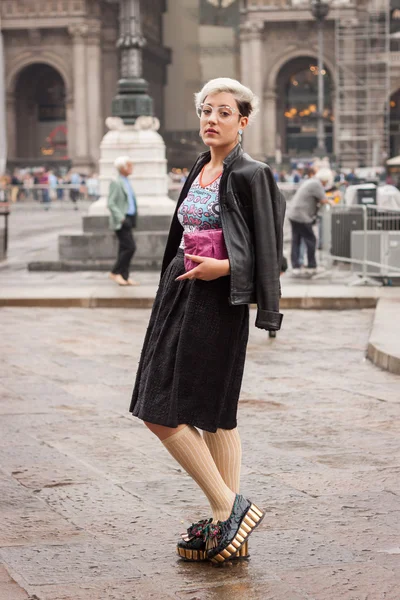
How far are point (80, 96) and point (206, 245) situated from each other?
191 ft

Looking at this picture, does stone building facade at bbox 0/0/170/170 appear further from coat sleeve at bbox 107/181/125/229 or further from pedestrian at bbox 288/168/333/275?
coat sleeve at bbox 107/181/125/229

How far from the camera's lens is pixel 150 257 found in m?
18.4

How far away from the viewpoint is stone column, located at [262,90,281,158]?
60.9m

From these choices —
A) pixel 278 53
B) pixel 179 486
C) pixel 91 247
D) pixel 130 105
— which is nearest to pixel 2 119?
pixel 278 53

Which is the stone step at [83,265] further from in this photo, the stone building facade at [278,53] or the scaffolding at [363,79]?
the stone building facade at [278,53]

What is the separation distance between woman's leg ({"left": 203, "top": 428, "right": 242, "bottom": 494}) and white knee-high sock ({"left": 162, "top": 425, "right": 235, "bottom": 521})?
8cm

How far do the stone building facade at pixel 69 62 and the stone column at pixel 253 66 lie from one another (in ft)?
17.4

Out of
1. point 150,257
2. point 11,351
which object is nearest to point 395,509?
point 11,351

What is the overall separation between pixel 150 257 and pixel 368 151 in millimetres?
41117

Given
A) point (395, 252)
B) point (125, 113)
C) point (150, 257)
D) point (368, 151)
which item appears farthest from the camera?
point (368, 151)

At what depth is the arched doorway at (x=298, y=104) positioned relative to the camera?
210 ft

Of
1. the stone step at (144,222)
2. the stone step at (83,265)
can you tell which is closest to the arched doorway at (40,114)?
the stone step at (144,222)

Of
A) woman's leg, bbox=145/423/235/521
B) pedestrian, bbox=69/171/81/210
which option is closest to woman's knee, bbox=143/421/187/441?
woman's leg, bbox=145/423/235/521

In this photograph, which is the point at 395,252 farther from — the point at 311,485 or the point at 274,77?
the point at 274,77
